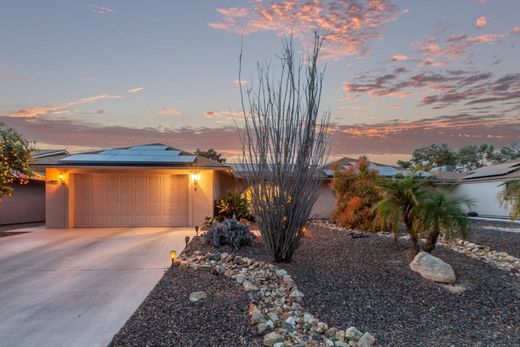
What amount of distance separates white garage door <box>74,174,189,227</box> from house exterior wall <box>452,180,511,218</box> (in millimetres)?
13030

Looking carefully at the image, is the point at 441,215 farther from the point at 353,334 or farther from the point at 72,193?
the point at 72,193

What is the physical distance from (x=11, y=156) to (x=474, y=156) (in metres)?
32.8

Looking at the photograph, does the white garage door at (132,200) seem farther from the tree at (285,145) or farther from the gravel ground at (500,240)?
the gravel ground at (500,240)

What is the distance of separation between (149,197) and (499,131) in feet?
54.8

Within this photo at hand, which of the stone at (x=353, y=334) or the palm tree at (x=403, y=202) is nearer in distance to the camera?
the stone at (x=353, y=334)

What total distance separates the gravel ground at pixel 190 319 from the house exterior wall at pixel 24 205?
13.8 m

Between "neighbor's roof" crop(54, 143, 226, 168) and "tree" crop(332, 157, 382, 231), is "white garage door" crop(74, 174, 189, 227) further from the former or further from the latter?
"tree" crop(332, 157, 382, 231)

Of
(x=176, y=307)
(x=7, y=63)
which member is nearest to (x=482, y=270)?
(x=176, y=307)

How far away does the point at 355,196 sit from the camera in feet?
35.0

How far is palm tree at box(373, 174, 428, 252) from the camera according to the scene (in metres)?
5.75

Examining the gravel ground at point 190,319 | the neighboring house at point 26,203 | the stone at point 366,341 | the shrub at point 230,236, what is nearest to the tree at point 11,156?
the neighboring house at point 26,203

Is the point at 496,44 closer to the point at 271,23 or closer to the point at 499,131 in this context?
the point at 271,23

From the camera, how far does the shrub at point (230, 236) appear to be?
6887mm

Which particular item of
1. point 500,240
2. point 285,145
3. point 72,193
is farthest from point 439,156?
point 72,193
